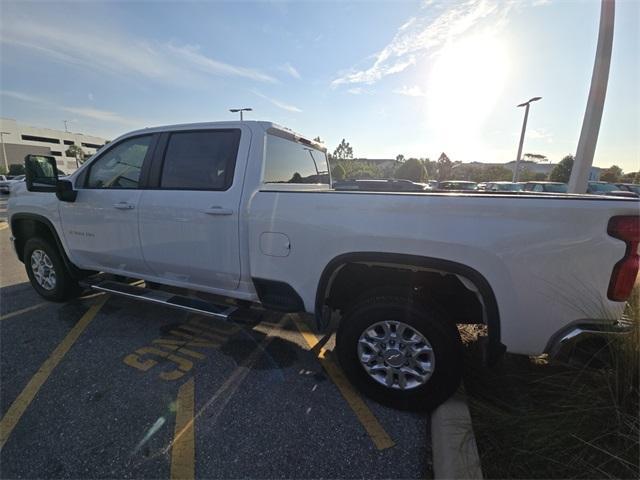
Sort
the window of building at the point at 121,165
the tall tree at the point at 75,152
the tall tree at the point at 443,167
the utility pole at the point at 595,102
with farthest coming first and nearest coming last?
the tall tree at the point at 75,152
the tall tree at the point at 443,167
the utility pole at the point at 595,102
the window of building at the point at 121,165

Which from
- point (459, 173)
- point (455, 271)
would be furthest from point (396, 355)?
point (459, 173)

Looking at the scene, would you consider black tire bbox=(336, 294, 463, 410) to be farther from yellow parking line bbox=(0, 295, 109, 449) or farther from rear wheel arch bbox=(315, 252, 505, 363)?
yellow parking line bbox=(0, 295, 109, 449)

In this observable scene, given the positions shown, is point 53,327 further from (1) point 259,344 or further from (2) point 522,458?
(2) point 522,458

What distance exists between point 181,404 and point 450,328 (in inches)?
82.4

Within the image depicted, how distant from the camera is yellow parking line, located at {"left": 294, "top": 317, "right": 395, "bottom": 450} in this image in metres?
2.13

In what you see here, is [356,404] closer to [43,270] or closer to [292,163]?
[292,163]

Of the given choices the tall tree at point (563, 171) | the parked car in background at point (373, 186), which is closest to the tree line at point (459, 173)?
the tall tree at point (563, 171)

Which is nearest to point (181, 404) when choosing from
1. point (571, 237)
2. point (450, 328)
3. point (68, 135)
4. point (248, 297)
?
point (248, 297)

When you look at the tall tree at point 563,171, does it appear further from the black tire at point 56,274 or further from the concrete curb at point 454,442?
the black tire at point 56,274

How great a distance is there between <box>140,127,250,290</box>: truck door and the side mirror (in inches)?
42.6

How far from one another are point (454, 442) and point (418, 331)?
67 cm

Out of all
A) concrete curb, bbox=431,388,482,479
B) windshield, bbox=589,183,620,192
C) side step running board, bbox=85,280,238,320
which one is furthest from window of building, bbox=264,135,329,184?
windshield, bbox=589,183,620,192

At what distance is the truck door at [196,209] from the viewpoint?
2.76 meters

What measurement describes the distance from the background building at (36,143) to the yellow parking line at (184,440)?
73.4 meters
